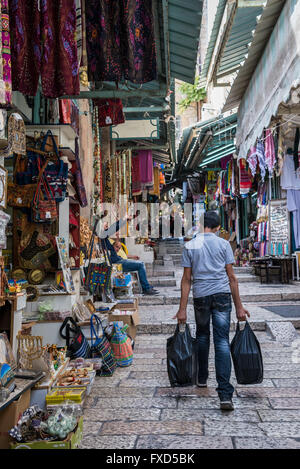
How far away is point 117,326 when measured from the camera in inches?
246

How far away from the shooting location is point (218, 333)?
182 inches

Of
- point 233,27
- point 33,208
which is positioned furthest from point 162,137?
point 33,208

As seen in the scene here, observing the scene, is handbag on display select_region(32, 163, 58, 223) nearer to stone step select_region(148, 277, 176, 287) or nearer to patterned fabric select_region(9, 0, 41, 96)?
patterned fabric select_region(9, 0, 41, 96)

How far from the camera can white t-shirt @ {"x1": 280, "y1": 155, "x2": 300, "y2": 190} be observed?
1215 centimetres

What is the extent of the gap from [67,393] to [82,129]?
4.76 m

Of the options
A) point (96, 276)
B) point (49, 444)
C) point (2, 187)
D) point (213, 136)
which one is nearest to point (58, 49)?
point (2, 187)

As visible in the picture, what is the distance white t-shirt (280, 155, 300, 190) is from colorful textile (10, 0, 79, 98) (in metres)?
9.16

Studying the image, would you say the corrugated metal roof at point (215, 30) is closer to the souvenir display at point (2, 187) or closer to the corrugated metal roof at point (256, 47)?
the corrugated metal roof at point (256, 47)

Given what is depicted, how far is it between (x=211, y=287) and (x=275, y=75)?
4.79 metres

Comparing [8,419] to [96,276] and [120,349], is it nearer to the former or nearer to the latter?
[120,349]

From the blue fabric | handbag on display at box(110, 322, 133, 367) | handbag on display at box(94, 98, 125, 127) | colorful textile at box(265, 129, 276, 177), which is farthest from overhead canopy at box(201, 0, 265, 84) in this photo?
handbag on display at box(110, 322, 133, 367)

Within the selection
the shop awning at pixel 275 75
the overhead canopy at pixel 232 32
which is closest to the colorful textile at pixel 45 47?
the shop awning at pixel 275 75

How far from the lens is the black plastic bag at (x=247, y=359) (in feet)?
14.9
